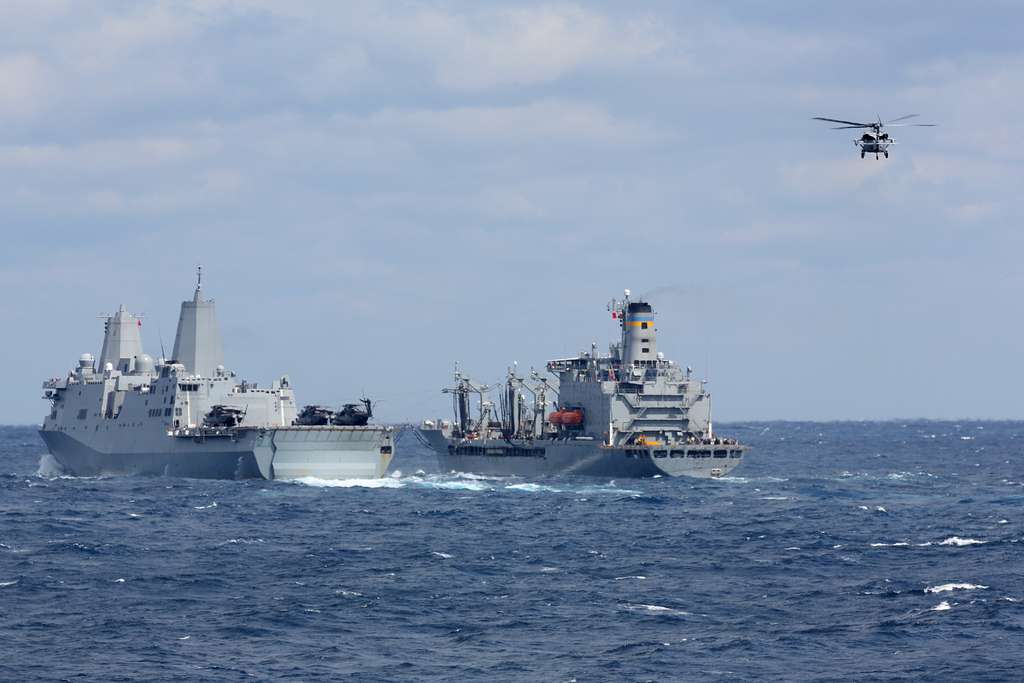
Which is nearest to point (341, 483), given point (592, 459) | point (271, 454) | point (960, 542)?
point (271, 454)

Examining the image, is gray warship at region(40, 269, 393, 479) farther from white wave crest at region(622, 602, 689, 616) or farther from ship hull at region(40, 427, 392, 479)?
white wave crest at region(622, 602, 689, 616)

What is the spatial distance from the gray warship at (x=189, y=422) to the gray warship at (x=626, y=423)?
47.4 feet

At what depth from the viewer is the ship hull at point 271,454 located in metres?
87.2

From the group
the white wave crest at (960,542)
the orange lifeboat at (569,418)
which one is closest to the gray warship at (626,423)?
the orange lifeboat at (569,418)

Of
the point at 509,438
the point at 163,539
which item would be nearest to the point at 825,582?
the point at 163,539

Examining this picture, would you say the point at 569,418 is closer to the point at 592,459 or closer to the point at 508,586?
the point at 592,459

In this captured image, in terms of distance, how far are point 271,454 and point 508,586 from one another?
41.8 metres

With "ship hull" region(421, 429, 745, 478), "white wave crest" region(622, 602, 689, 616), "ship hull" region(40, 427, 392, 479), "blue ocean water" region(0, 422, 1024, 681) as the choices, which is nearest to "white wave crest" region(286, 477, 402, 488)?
"ship hull" region(40, 427, 392, 479)

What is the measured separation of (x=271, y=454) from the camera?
87.0 meters

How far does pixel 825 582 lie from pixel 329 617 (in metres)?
16.8

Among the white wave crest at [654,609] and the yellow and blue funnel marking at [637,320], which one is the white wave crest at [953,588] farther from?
the yellow and blue funnel marking at [637,320]

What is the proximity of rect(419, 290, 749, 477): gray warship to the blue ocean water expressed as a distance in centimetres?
1180

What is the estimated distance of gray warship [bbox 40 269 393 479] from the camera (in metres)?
88.1

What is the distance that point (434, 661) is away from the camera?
3631 cm
